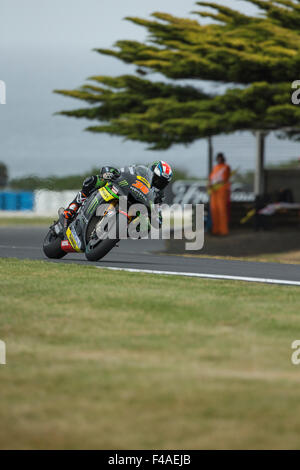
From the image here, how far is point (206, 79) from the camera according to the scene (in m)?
30.1

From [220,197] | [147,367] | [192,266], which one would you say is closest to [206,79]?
[220,197]

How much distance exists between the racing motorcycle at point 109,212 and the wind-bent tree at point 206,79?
15021 millimetres

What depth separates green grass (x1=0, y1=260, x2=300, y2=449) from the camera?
17.9 feet

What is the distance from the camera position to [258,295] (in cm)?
1061

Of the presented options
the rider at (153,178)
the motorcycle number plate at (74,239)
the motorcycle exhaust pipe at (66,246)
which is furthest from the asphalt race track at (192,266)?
the rider at (153,178)

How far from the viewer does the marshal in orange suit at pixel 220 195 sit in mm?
26453

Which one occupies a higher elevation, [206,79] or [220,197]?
[206,79]

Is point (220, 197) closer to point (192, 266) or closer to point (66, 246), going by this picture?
point (192, 266)

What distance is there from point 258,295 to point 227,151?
1844 cm

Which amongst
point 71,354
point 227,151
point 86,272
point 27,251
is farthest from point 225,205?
point 71,354
